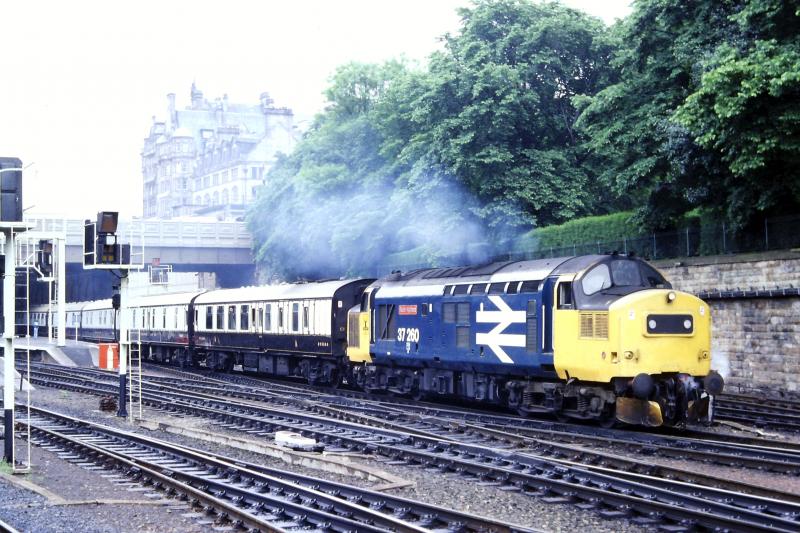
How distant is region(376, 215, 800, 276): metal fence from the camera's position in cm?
2942

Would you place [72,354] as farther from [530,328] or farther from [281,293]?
[530,328]

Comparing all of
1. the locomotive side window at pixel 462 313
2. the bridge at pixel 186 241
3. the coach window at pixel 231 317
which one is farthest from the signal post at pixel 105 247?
the bridge at pixel 186 241

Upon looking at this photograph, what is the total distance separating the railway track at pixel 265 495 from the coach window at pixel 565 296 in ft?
23.7

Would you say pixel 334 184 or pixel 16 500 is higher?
pixel 334 184

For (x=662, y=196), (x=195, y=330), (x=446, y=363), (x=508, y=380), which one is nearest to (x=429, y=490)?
(x=508, y=380)

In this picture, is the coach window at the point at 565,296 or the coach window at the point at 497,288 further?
the coach window at the point at 497,288

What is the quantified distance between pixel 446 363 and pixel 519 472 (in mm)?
10194

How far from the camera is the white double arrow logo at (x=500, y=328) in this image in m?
21.8

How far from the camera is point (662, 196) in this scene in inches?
1353

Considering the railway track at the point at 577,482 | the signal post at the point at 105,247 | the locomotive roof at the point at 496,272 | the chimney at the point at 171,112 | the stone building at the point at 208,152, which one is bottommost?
the railway track at the point at 577,482

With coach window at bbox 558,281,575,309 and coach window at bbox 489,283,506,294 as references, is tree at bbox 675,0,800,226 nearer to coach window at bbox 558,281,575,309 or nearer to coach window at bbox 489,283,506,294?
coach window at bbox 489,283,506,294

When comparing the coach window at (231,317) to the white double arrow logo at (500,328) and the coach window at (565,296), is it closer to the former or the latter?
the white double arrow logo at (500,328)

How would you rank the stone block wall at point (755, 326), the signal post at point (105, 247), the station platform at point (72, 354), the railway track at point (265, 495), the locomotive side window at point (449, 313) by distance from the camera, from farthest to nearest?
the station platform at point (72, 354), the stone block wall at point (755, 326), the locomotive side window at point (449, 313), the signal post at point (105, 247), the railway track at point (265, 495)

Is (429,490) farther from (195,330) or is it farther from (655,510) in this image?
(195,330)
